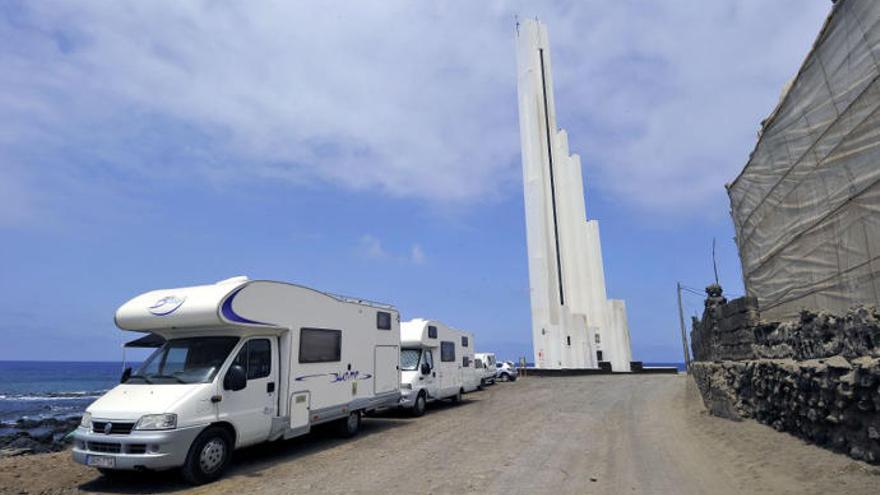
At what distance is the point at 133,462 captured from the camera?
7020mm

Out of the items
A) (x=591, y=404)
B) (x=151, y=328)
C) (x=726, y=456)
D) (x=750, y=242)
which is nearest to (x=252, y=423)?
(x=151, y=328)

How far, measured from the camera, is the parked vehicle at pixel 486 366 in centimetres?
2580

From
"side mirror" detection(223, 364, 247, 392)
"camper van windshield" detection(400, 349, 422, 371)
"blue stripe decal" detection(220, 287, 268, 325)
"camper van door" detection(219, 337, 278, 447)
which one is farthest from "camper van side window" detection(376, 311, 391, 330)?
"side mirror" detection(223, 364, 247, 392)

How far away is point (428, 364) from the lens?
15.9 meters

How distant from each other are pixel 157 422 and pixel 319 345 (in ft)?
11.8

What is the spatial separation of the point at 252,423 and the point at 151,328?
2430mm

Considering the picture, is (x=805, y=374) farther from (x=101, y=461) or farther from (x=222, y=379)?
(x=101, y=461)

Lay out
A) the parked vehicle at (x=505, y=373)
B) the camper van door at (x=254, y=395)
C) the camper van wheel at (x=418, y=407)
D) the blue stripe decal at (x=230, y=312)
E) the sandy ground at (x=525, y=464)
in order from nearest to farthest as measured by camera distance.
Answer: the sandy ground at (x=525, y=464) → the camper van door at (x=254, y=395) → the blue stripe decal at (x=230, y=312) → the camper van wheel at (x=418, y=407) → the parked vehicle at (x=505, y=373)

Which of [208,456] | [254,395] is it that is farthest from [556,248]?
[208,456]

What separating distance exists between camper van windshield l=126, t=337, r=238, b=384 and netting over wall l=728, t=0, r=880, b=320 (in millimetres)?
9007

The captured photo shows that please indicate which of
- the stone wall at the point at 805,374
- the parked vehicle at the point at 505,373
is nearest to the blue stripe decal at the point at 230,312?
the stone wall at the point at 805,374

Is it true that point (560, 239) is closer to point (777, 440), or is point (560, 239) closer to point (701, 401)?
point (701, 401)

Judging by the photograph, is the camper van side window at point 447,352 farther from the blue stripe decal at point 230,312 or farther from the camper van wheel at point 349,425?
the blue stripe decal at point 230,312

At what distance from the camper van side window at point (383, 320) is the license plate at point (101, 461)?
639 centimetres
